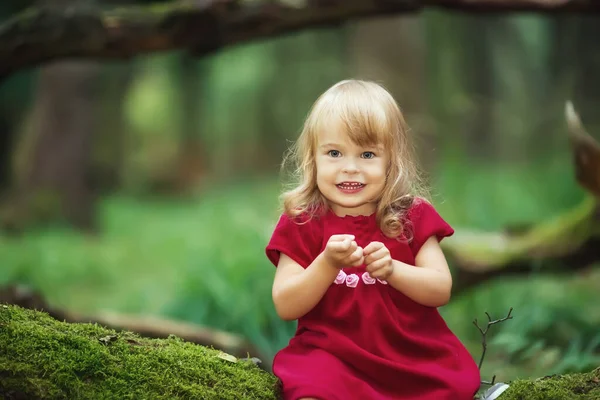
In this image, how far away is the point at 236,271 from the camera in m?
5.66

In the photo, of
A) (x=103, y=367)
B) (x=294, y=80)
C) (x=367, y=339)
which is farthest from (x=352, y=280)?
(x=294, y=80)

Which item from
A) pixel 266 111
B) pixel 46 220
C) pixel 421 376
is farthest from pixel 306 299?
pixel 266 111

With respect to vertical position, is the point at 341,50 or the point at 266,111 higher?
the point at 266,111

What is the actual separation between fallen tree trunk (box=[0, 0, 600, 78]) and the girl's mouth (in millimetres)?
2008

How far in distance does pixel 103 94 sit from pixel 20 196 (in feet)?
20.8

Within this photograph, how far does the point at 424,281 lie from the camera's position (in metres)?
2.27

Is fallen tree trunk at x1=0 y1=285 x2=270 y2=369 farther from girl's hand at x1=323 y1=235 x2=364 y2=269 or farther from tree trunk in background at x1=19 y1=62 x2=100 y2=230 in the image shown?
tree trunk in background at x1=19 y1=62 x2=100 y2=230

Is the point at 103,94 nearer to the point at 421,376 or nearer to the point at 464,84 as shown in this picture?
the point at 464,84

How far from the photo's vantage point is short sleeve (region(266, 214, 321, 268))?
2.37 meters

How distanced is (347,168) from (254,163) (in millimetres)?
20622

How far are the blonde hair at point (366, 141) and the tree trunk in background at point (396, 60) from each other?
3981 mm

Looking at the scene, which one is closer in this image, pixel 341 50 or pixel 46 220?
A: pixel 46 220

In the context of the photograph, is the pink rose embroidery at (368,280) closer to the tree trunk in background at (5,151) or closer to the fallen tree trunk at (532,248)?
the fallen tree trunk at (532,248)

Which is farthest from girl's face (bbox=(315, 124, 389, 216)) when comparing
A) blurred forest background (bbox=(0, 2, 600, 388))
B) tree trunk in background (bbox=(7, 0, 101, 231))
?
tree trunk in background (bbox=(7, 0, 101, 231))
